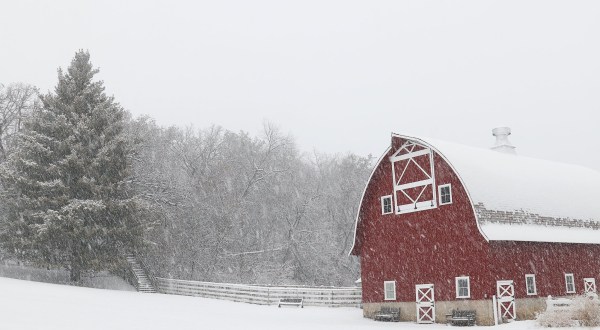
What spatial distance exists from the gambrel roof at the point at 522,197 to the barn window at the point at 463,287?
2.16m

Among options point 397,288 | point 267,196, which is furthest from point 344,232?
point 397,288

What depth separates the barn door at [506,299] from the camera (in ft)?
68.9

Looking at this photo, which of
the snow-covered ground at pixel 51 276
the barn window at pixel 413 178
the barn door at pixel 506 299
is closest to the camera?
the barn door at pixel 506 299

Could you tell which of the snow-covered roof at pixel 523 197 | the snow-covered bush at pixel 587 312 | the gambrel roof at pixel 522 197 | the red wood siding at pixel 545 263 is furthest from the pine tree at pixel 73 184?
the snow-covered bush at pixel 587 312

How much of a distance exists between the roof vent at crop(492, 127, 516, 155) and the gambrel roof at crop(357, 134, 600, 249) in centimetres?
117

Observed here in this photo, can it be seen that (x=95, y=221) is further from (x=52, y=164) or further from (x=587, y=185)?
(x=587, y=185)

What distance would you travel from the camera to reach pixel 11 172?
92.8 ft

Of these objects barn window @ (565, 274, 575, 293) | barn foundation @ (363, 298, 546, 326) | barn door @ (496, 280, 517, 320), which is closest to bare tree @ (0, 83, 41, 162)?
barn foundation @ (363, 298, 546, 326)

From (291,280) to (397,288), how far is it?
19071 millimetres

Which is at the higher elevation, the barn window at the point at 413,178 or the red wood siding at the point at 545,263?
the barn window at the point at 413,178

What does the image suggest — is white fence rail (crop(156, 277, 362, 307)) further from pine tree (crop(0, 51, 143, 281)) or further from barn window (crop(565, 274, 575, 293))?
barn window (crop(565, 274, 575, 293))

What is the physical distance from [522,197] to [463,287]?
4.95 meters

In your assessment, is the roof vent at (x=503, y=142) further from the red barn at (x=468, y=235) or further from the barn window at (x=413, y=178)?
the barn window at (x=413, y=178)

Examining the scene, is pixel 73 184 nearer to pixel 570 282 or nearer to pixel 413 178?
pixel 413 178
